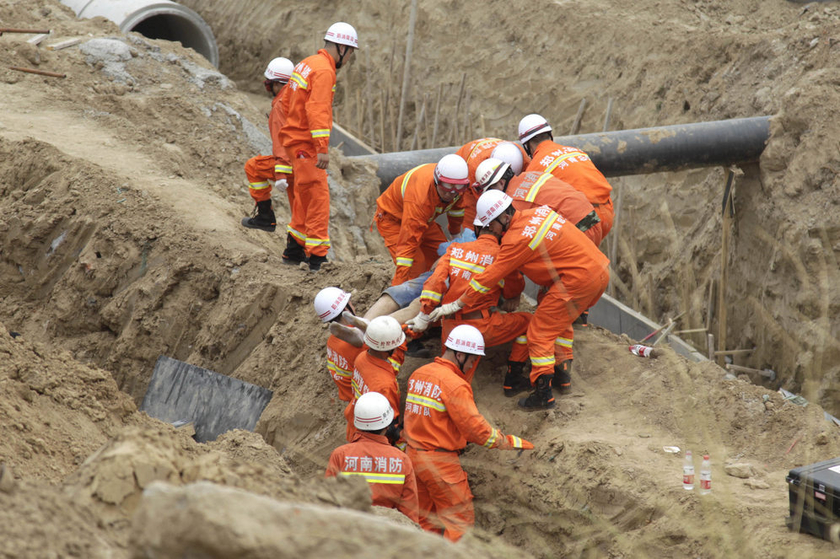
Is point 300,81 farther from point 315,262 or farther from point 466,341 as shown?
point 466,341

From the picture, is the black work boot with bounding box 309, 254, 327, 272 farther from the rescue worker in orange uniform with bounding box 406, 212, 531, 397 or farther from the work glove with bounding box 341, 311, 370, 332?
the rescue worker in orange uniform with bounding box 406, 212, 531, 397

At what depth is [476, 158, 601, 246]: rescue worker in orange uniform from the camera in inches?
261

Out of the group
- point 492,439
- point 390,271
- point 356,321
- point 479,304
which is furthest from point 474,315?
point 390,271

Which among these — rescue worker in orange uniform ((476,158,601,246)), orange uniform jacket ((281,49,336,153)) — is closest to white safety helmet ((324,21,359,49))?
orange uniform jacket ((281,49,336,153))

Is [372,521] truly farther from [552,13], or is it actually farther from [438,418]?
[552,13]

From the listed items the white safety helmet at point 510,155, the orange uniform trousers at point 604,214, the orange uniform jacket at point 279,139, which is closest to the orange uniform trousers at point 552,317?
the orange uniform trousers at point 604,214

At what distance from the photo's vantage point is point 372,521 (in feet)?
8.59

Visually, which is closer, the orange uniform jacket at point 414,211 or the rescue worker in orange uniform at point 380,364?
the rescue worker in orange uniform at point 380,364

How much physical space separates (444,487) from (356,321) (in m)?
1.39

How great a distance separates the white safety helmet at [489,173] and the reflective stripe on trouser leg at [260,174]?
2206 mm

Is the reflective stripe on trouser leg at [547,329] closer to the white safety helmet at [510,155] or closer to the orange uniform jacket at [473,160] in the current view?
the orange uniform jacket at [473,160]

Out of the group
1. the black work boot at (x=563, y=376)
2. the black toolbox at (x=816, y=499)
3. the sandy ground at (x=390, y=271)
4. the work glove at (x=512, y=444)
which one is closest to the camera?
the black toolbox at (x=816, y=499)

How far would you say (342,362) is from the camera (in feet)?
21.4

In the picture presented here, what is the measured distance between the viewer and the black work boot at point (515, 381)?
663 cm
